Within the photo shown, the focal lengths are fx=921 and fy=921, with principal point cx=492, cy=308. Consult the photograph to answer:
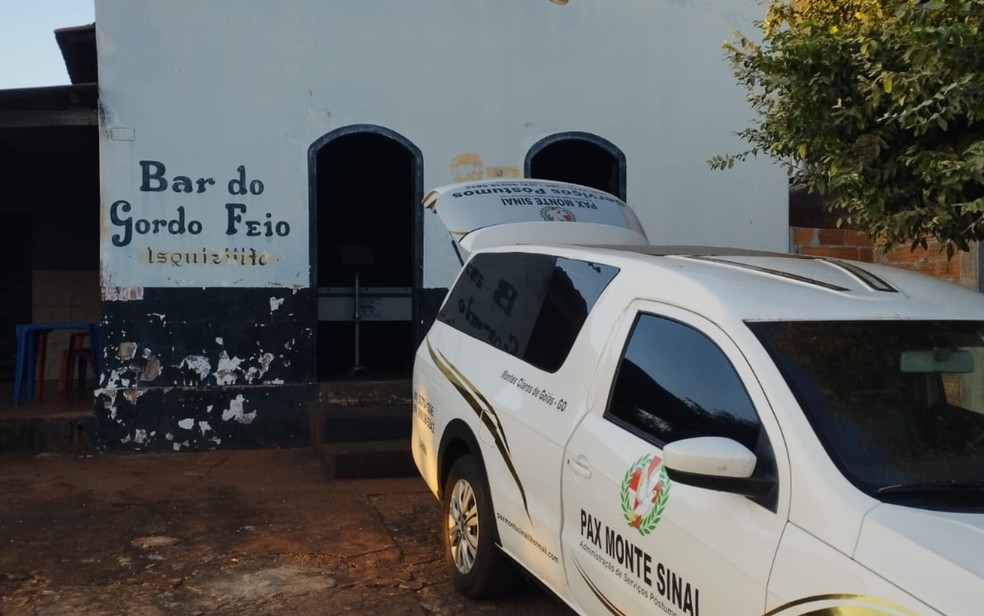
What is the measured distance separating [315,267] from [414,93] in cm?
193

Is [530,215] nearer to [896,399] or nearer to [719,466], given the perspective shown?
[896,399]

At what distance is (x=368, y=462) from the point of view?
24.6 ft

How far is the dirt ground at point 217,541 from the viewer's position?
482 centimetres

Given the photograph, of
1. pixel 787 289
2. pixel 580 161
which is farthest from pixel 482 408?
pixel 580 161

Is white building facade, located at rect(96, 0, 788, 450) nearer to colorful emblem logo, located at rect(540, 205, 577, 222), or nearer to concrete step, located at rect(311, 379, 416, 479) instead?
concrete step, located at rect(311, 379, 416, 479)

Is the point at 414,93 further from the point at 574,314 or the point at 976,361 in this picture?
the point at 976,361

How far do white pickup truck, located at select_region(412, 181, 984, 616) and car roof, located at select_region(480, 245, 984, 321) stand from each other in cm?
1

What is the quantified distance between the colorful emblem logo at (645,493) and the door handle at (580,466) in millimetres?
248

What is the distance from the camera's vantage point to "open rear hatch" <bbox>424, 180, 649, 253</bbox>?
18.9 feet

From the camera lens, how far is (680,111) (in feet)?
31.3

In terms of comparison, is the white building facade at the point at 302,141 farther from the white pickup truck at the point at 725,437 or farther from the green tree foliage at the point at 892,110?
the green tree foliage at the point at 892,110

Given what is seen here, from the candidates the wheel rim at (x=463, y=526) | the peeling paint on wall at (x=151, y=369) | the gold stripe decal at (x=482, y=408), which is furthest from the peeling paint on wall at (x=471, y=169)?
the wheel rim at (x=463, y=526)

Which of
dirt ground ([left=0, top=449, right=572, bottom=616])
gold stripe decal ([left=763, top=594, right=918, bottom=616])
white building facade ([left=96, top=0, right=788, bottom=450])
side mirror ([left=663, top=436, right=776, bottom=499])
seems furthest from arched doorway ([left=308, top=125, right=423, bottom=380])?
gold stripe decal ([left=763, top=594, right=918, bottom=616])

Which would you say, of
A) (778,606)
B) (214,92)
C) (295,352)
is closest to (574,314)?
(778,606)
